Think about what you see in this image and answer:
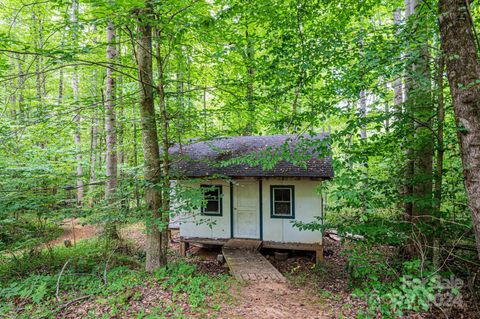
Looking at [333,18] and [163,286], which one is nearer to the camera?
[163,286]

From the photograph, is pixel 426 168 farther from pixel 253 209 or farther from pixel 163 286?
pixel 163 286

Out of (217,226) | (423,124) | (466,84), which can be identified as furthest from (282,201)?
(466,84)

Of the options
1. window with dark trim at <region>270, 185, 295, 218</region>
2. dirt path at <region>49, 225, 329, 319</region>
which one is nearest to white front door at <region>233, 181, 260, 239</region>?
window with dark trim at <region>270, 185, 295, 218</region>

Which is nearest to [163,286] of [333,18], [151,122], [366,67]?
[151,122]

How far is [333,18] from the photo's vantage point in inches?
223

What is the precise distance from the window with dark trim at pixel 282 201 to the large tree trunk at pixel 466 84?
5.59 meters

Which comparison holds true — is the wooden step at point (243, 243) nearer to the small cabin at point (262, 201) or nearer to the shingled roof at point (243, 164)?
the small cabin at point (262, 201)

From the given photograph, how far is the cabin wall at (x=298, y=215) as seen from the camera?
27.5 ft

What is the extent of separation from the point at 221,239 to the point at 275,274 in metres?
3.24

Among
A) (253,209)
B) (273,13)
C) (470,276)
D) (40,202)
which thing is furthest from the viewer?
(253,209)

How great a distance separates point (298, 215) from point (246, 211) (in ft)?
5.94

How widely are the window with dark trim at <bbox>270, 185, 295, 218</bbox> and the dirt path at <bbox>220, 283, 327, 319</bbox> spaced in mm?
3057

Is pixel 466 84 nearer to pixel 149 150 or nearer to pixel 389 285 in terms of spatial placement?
pixel 389 285

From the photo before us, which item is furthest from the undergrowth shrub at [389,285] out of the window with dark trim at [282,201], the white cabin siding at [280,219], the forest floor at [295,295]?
the window with dark trim at [282,201]
